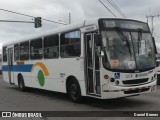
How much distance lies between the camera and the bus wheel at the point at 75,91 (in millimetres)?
13548

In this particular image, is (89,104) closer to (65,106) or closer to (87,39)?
(65,106)

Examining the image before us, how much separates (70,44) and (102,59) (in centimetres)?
240

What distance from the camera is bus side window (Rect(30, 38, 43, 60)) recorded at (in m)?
16.9

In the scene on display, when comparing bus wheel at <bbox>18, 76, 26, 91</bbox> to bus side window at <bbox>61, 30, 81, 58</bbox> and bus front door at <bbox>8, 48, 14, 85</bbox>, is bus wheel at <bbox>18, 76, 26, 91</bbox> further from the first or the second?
bus side window at <bbox>61, 30, 81, 58</bbox>

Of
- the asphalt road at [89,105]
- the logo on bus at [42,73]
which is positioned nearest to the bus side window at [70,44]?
the asphalt road at [89,105]

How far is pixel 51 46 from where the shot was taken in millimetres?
15664

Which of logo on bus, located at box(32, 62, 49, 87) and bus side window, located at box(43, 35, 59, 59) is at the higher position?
bus side window, located at box(43, 35, 59, 59)

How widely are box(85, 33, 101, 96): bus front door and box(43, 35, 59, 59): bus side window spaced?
2.48 m

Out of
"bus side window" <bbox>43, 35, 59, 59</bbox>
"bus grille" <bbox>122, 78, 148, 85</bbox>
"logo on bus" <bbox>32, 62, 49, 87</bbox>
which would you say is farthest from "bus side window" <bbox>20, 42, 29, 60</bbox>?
"bus grille" <bbox>122, 78, 148, 85</bbox>

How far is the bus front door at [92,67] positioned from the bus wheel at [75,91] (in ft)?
2.59

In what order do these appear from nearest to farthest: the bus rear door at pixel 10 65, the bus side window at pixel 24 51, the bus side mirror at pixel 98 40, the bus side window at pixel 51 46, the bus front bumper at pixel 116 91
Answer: the bus front bumper at pixel 116 91
the bus side mirror at pixel 98 40
the bus side window at pixel 51 46
the bus side window at pixel 24 51
the bus rear door at pixel 10 65

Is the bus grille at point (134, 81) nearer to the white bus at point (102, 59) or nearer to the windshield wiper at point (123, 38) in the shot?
the white bus at point (102, 59)

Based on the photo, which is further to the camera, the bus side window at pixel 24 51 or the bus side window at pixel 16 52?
the bus side window at pixel 16 52

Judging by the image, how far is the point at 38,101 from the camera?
49.0 feet
